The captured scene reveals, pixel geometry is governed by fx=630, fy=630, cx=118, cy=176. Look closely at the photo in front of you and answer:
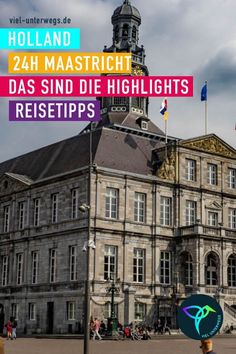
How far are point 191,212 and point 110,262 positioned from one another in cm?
946

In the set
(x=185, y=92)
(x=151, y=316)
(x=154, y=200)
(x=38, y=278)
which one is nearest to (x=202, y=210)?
(x=154, y=200)

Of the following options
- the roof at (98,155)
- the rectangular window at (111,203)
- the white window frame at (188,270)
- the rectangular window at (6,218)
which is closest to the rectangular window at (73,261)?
the rectangular window at (111,203)

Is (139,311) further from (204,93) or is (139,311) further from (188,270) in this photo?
(204,93)

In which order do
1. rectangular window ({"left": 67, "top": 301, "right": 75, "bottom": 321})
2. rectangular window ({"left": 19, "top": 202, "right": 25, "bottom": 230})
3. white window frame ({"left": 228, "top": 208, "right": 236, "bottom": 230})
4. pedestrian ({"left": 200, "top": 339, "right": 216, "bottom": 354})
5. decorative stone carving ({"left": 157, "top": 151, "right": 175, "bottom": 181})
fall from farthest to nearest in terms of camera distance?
white window frame ({"left": 228, "top": 208, "right": 236, "bottom": 230})
rectangular window ({"left": 19, "top": 202, "right": 25, "bottom": 230})
decorative stone carving ({"left": 157, "top": 151, "right": 175, "bottom": 181})
rectangular window ({"left": 67, "top": 301, "right": 75, "bottom": 321})
pedestrian ({"left": 200, "top": 339, "right": 216, "bottom": 354})

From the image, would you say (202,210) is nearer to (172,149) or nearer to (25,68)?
(172,149)

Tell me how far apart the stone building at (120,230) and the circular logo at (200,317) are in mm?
41675

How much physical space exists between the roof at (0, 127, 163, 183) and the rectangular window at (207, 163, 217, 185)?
5080 millimetres

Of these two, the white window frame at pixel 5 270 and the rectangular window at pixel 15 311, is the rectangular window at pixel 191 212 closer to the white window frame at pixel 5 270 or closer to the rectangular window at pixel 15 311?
the rectangular window at pixel 15 311

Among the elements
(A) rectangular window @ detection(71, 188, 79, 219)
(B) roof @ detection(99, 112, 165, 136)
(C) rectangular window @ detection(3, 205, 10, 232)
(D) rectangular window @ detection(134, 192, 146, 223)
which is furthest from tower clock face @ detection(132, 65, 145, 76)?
(A) rectangular window @ detection(71, 188, 79, 219)

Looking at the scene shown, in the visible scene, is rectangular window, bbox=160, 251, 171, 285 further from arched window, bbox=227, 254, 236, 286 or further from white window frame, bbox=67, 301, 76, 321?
white window frame, bbox=67, 301, 76, 321

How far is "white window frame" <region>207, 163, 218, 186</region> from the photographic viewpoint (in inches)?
2165

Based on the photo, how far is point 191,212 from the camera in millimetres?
53750

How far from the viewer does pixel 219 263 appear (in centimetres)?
5066

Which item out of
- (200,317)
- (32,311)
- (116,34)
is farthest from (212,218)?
(200,317)
